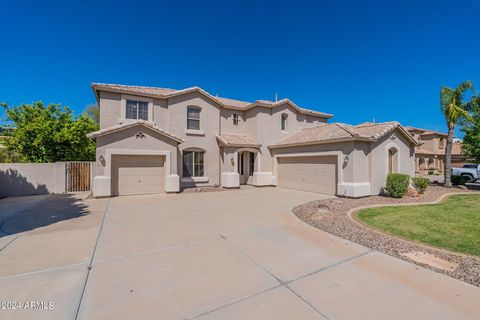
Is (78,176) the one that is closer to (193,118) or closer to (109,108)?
(109,108)

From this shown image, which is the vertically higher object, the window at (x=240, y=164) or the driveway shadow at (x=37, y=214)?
the window at (x=240, y=164)

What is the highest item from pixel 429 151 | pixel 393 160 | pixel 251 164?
pixel 429 151

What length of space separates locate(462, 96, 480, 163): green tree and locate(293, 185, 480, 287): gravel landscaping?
44.0ft

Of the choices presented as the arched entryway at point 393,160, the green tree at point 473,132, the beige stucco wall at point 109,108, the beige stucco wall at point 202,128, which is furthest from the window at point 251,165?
the green tree at point 473,132

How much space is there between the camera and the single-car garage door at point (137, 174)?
12.5 m

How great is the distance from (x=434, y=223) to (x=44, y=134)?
22.1 metres

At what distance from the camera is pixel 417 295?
3.41 m

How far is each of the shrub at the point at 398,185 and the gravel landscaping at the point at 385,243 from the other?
3.68 metres

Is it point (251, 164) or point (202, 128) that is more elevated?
point (202, 128)

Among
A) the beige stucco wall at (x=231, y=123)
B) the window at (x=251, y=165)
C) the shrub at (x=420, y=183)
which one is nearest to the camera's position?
the shrub at (x=420, y=183)

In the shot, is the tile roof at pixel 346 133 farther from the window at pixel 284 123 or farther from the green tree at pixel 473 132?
the green tree at pixel 473 132

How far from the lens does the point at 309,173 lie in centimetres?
1467

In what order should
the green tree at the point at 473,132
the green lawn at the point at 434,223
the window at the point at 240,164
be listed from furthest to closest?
the window at the point at 240,164, the green tree at the point at 473,132, the green lawn at the point at 434,223

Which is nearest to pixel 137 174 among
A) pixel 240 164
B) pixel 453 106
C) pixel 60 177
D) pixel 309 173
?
pixel 60 177
